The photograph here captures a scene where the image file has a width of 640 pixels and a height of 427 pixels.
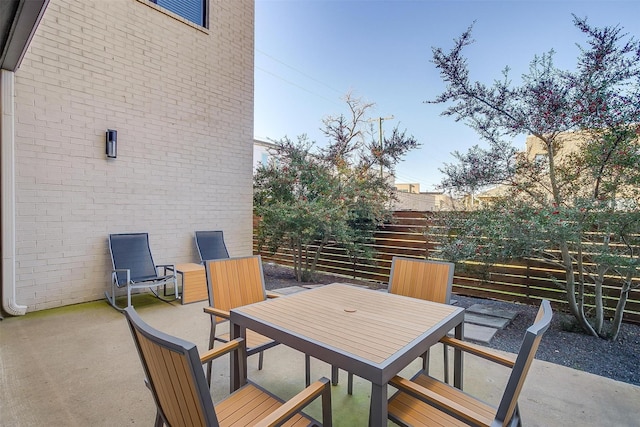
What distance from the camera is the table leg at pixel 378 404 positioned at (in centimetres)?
128

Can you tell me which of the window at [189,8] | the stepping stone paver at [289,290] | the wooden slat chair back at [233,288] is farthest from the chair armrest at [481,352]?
the window at [189,8]

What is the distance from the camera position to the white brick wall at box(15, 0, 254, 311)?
4.10 m

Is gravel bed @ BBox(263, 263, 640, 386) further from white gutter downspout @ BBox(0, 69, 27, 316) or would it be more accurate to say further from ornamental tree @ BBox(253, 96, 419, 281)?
white gutter downspout @ BBox(0, 69, 27, 316)

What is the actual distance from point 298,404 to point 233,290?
1380 mm

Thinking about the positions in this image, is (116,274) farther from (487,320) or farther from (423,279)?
(487,320)

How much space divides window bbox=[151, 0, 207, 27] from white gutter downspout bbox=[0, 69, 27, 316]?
102 inches

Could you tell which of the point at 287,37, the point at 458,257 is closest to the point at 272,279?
the point at 458,257

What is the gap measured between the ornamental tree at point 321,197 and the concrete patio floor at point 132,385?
2.71 metres

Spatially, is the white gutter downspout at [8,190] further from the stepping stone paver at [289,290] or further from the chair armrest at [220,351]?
the chair armrest at [220,351]

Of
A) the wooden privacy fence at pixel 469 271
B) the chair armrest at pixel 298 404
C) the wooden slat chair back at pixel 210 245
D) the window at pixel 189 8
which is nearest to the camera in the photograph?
the chair armrest at pixel 298 404

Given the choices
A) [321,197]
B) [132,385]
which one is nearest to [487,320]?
[321,197]

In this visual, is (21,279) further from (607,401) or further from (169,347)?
(607,401)

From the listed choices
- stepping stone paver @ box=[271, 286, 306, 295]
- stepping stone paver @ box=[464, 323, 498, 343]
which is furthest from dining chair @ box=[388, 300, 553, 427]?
stepping stone paver @ box=[271, 286, 306, 295]

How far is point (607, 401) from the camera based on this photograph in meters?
2.27
